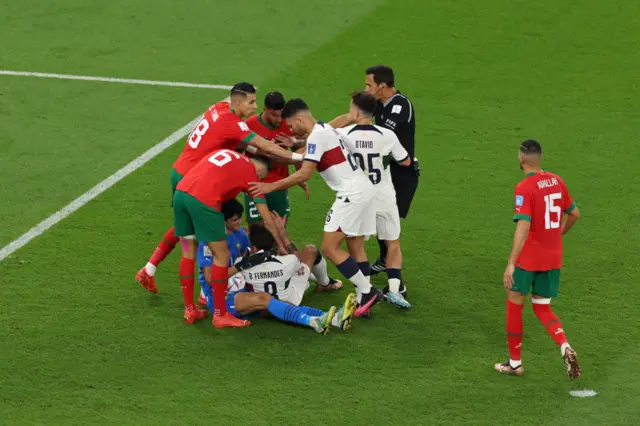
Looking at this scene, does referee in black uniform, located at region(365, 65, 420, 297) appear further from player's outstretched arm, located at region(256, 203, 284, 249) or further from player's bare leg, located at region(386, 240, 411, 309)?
player's outstretched arm, located at region(256, 203, 284, 249)

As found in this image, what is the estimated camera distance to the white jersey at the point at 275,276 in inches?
396

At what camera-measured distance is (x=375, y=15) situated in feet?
59.5

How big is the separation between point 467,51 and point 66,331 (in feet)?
29.3

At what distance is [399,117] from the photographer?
10.7 m

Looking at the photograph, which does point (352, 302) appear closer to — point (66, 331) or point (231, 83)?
point (66, 331)

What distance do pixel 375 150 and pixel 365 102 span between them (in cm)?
45

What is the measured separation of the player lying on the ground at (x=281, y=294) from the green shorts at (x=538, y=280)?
1480 mm

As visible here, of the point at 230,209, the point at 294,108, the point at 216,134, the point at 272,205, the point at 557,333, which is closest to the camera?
the point at 557,333

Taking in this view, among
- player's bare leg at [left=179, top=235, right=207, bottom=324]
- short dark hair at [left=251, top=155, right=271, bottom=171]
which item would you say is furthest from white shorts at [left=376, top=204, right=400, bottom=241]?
player's bare leg at [left=179, top=235, right=207, bottom=324]

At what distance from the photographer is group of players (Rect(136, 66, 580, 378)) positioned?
9.82 metres

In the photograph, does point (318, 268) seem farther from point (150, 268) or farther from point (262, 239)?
point (150, 268)

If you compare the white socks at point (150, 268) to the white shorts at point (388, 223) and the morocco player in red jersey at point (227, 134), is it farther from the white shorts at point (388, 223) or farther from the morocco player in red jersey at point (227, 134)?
the white shorts at point (388, 223)

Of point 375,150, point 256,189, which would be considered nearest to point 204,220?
point 256,189

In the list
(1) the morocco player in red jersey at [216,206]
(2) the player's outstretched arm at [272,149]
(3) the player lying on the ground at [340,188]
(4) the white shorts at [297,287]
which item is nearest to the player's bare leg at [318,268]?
(4) the white shorts at [297,287]
